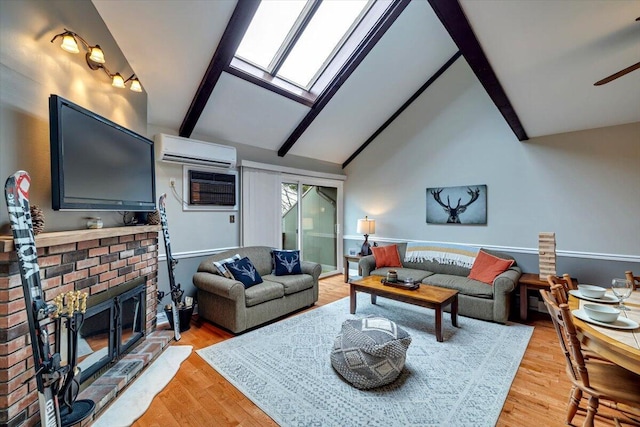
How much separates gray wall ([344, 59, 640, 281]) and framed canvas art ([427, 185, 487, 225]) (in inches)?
4.0

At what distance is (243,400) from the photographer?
2023mm

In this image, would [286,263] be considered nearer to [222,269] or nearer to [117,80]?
[222,269]

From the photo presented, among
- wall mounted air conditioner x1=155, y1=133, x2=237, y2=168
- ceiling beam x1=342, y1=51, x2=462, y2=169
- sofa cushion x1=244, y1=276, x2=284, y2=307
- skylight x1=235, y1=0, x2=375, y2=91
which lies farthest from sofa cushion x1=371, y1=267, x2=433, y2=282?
skylight x1=235, y1=0, x2=375, y2=91

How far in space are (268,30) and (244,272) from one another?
9.59 feet

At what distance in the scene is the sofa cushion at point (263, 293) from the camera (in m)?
3.10

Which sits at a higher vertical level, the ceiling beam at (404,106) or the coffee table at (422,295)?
the ceiling beam at (404,106)

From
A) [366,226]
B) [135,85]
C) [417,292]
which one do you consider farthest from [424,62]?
[135,85]

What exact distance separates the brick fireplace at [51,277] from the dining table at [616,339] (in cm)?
303

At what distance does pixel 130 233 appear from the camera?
2439mm

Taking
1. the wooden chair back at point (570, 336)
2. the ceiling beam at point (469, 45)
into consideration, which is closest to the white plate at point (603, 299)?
the wooden chair back at point (570, 336)

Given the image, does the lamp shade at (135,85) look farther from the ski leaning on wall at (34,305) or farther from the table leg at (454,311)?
the table leg at (454,311)

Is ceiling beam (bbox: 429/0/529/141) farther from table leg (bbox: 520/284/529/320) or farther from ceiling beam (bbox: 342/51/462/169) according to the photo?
table leg (bbox: 520/284/529/320)

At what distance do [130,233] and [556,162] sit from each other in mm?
5135

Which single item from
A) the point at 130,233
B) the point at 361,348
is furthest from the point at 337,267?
the point at 130,233
